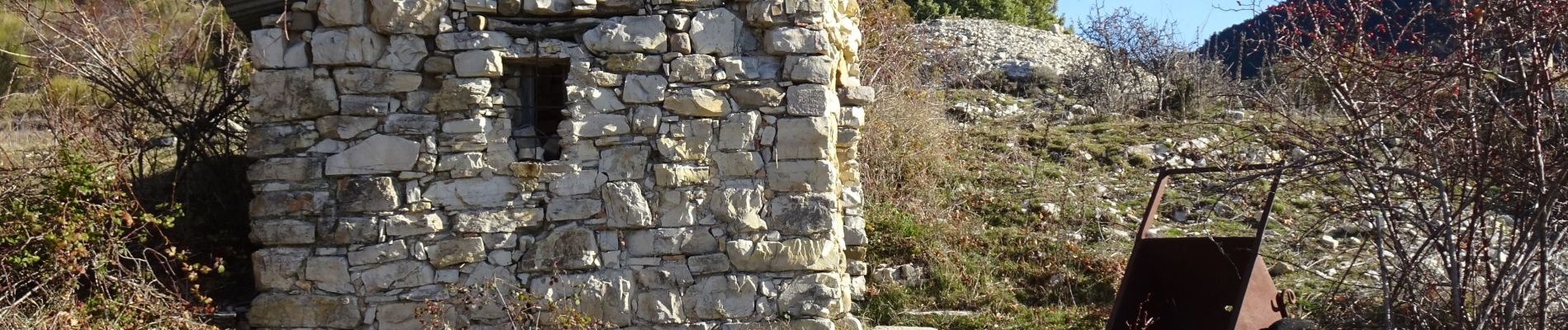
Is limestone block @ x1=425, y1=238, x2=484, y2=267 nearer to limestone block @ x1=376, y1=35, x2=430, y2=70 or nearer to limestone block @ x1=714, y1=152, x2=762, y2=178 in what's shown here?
limestone block @ x1=376, y1=35, x2=430, y2=70

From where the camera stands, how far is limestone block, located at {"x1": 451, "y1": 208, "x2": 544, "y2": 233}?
5.07 metres

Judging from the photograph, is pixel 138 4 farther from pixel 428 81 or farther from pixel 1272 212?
pixel 1272 212

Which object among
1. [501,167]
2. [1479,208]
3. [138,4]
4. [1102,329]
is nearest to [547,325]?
[501,167]

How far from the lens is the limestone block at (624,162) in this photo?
5070 mm

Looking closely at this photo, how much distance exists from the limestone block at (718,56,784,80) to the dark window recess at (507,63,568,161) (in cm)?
76

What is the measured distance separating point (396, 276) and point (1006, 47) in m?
10.1

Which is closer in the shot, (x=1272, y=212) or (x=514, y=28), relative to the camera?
(x=514, y=28)

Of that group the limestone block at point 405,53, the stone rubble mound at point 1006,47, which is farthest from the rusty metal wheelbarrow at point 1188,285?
the stone rubble mound at point 1006,47

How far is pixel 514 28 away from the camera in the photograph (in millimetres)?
5055

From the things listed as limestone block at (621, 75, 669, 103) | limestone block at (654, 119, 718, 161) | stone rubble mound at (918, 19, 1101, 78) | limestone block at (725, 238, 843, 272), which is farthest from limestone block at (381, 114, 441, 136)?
stone rubble mound at (918, 19, 1101, 78)

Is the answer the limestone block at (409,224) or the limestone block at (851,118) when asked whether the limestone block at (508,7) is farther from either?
the limestone block at (851,118)

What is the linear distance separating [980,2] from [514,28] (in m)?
13.6

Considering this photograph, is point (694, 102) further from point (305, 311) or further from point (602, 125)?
point (305, 311)

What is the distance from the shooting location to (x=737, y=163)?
5.09 metres
